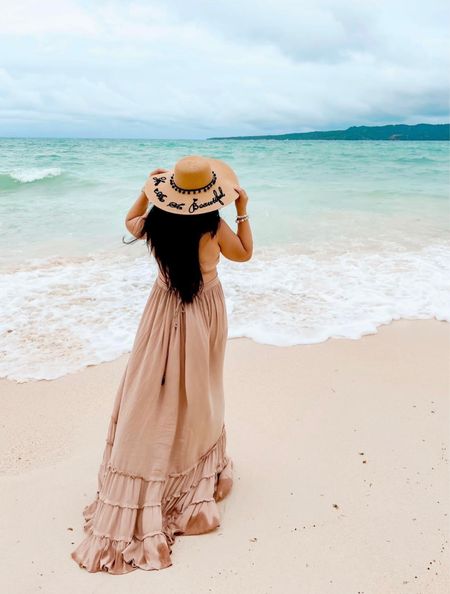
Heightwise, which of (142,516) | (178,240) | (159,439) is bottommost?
(142,516)

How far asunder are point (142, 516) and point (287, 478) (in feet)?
3.43

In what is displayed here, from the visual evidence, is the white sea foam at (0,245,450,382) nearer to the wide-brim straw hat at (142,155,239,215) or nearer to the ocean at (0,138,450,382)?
the ocean at (0,138,450,382)

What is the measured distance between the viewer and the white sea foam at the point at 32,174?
18969 mm

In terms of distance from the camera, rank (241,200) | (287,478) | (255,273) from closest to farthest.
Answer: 1. (241,200)
2. (287,478)
3. (255,273)

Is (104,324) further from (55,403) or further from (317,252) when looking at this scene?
(317,252)

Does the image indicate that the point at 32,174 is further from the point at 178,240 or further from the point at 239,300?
the point at 178,240

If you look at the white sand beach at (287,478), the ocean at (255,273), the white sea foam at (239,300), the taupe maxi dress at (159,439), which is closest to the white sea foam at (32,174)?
the ocean at (255,273)

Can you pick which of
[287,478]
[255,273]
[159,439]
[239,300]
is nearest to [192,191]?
[159,439]

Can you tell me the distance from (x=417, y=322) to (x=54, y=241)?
6.97 m

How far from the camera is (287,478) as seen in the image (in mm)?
3146

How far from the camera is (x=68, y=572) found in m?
2.40

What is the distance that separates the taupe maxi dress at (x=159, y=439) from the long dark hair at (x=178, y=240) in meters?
0.12

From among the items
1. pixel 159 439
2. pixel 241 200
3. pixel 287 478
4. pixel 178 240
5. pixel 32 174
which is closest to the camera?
pixel 178 240

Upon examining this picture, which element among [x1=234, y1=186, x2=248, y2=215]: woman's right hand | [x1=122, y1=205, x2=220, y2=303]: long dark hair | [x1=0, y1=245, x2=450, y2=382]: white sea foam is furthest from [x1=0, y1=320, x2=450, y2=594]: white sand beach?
[x1=234, y1=186, x2=248, y2=215]: woman's right hand
